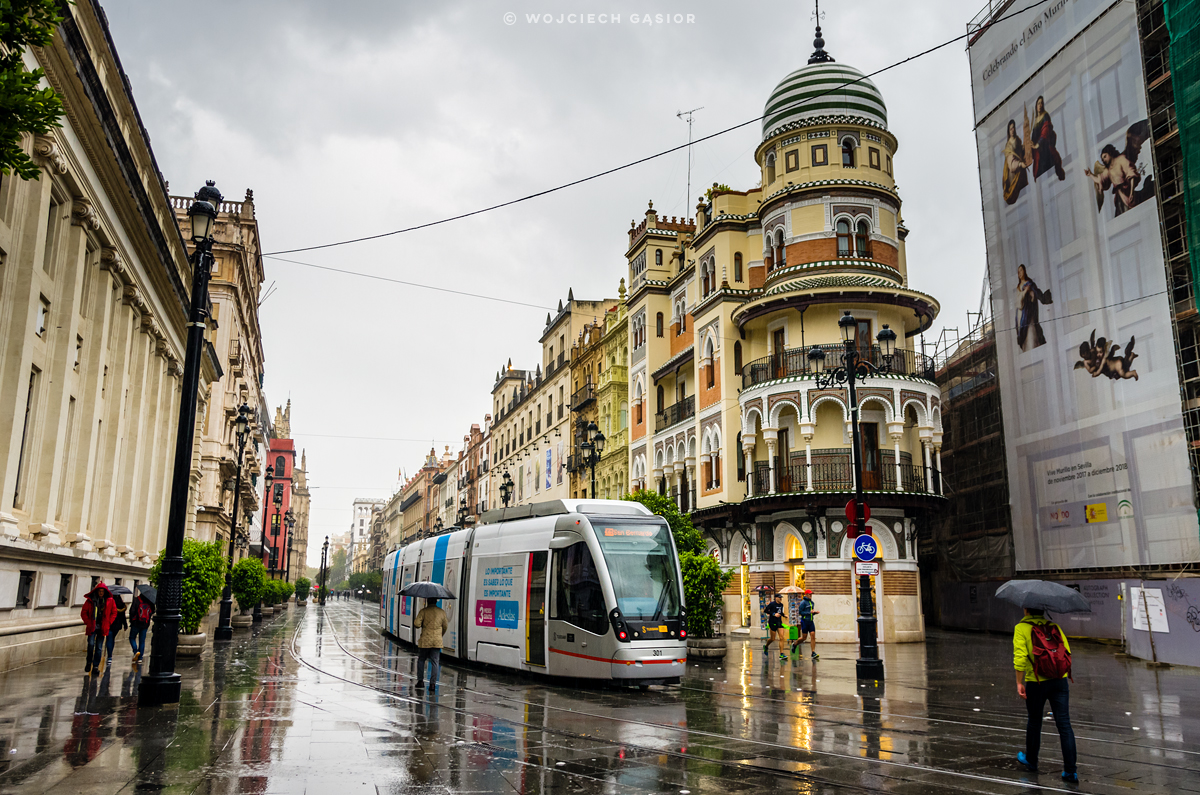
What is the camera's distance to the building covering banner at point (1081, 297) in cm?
2591

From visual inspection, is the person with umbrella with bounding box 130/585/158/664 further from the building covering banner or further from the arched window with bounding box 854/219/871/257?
the arched window with bounding box 854/219/871/257

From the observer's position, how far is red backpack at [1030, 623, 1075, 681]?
8.74 meters

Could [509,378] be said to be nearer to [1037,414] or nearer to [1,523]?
[1037,414]

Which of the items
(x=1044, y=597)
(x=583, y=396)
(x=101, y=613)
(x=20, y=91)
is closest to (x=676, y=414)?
(x=583, y=396)

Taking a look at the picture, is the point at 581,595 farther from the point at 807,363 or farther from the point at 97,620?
the point at 807,363

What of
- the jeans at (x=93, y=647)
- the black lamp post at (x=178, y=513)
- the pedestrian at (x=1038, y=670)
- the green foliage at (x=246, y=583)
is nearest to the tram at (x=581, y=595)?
the black lamp post at (x=178, y=513)

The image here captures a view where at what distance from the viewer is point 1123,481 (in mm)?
26875

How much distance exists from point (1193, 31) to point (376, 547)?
171860 mm

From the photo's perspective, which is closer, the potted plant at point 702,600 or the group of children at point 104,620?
the group of children at point 104,620

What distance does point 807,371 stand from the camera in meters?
33.5

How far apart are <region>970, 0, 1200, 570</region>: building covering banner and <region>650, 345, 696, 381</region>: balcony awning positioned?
43.9 feet

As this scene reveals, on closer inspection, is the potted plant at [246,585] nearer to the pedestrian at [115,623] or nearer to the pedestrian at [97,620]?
the pedestrian at [115,623]

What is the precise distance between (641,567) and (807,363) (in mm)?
19289

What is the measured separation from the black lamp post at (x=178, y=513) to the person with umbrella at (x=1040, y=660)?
10580 mm
